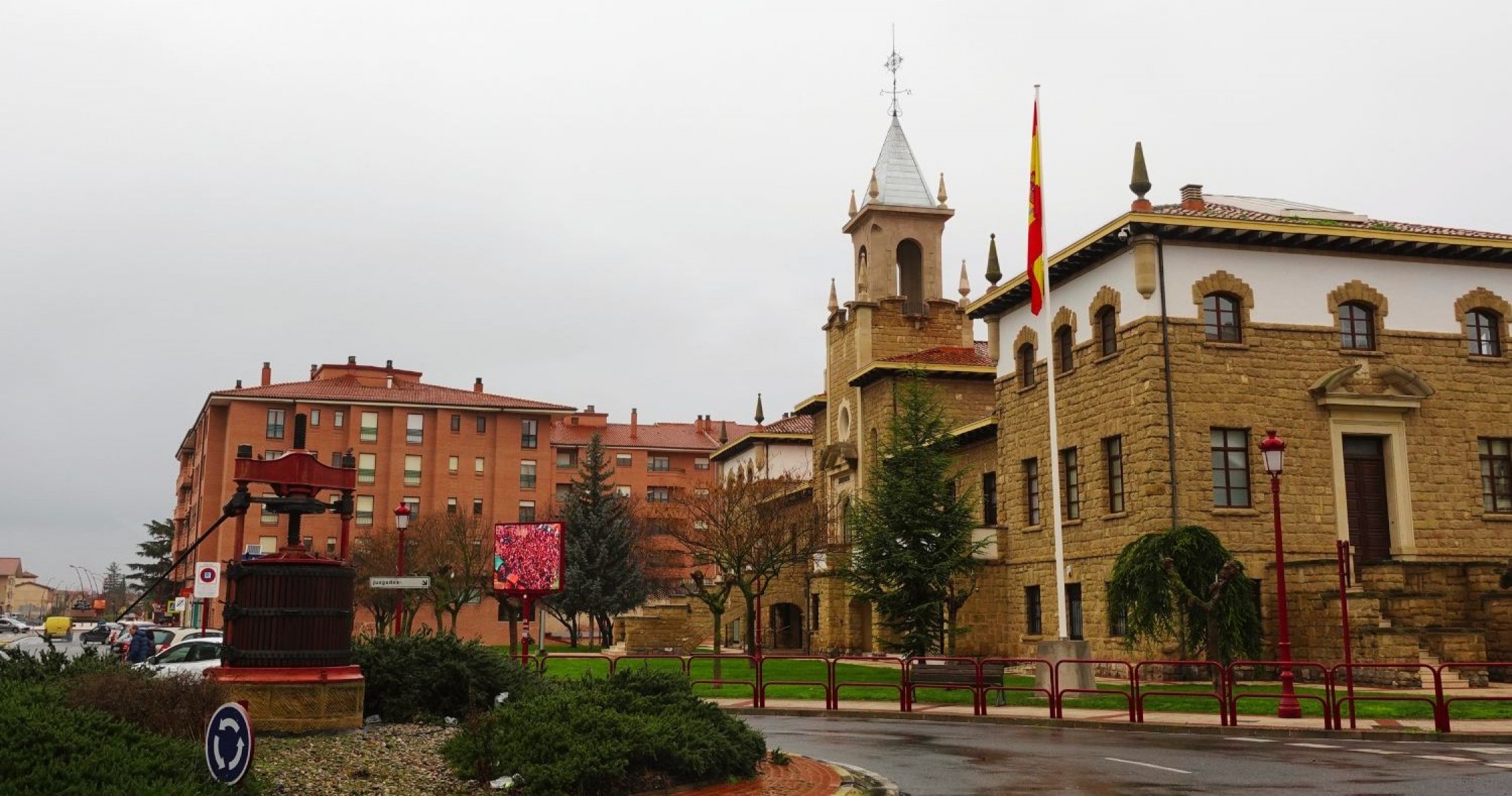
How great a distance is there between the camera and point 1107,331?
31125mm

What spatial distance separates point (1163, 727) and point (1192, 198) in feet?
54.7

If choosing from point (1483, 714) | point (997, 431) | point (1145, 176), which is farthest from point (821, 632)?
point (1483, 714)

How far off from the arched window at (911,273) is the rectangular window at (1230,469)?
21.8m

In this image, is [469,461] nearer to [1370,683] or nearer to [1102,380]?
[1102,380]

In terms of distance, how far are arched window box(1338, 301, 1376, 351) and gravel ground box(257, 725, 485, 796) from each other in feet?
83.2

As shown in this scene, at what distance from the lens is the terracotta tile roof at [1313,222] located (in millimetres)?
29812

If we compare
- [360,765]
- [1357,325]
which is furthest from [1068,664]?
[360,765]

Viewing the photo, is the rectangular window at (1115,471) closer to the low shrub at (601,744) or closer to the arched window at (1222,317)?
the arched window at (1222,317)

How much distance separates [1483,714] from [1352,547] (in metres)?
9.11

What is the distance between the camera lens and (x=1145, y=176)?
29.4 m

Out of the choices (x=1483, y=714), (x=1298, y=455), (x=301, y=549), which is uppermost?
(x=1298, y=455)

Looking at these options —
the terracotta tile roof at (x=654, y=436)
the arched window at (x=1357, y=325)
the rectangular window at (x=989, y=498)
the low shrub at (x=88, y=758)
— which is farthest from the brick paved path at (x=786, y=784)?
the terracotta tile roof at (x=654, y=436)

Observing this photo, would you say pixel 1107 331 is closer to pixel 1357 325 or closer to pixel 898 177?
pixel 1357 325

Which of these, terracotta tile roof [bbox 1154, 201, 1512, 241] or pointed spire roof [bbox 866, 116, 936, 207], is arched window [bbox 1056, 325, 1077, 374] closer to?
terracotta tile roof [bbox 1154, 201, 1512, 241]
